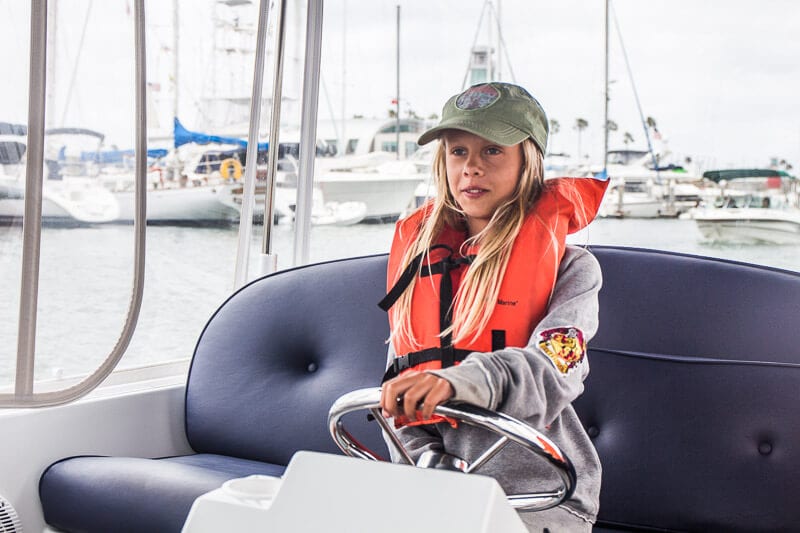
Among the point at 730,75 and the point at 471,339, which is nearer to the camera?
the point at 471,339

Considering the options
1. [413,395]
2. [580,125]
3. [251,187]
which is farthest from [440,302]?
[580,125]

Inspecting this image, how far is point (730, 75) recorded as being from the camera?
344 cm

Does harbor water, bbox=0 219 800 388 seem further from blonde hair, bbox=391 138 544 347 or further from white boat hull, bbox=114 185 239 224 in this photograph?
blonde hair, bbox=391 138 544 347

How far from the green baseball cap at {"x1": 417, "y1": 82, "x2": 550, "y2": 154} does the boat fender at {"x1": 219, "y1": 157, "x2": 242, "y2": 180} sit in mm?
1394

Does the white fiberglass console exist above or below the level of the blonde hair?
below

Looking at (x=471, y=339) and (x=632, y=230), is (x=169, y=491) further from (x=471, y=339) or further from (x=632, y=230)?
(x=632, y=230)

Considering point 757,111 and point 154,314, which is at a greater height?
point 757,111

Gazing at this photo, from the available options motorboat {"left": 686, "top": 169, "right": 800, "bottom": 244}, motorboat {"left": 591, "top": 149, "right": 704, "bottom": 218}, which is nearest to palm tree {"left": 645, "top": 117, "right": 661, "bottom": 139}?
motorboat {"left": 591, "top": 149, "right": 704, "bottom": 218}

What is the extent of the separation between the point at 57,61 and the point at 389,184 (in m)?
1.46

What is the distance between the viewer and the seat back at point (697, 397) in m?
2.02

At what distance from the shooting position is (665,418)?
6.86 ft

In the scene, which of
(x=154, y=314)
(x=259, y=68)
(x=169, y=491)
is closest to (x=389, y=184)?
(x=259, y=68)

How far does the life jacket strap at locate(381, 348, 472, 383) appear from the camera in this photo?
68.2 inches

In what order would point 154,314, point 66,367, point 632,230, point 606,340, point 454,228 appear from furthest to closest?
point 632,230 < point 154,314 < point 66,367 < point 606,340 < point 454,228
